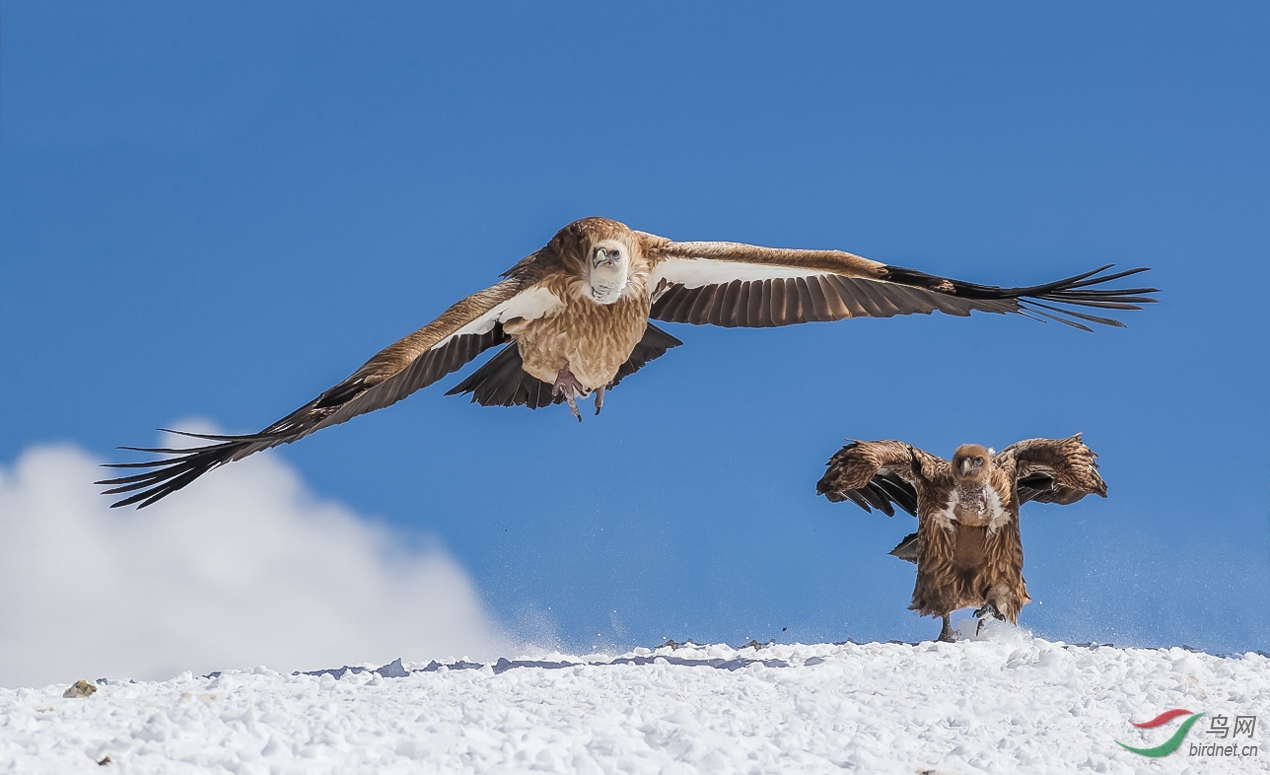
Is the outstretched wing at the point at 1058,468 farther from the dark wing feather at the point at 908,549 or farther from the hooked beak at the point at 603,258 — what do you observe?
the hooked beak at the point at 603,258

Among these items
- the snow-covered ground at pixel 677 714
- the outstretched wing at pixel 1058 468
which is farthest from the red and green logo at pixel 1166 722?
the outstretched wing at pixel 1058 468

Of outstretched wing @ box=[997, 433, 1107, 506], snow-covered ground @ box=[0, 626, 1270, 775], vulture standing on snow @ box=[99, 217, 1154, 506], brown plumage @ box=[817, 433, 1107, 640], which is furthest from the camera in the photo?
outstretched wing @ box=[997, 433, 1107, 506]

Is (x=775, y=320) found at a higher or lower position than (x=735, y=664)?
higher

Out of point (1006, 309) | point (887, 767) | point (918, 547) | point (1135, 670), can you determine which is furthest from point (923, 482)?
point (887, 767)

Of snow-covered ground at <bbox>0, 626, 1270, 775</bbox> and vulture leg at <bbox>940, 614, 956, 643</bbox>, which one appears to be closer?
snow-covered ground at <bbox>0, 626, 1270, 775</bbox>

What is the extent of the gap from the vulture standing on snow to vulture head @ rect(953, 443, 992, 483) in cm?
117

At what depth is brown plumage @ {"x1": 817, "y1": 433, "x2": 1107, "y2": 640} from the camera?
31.0 ft

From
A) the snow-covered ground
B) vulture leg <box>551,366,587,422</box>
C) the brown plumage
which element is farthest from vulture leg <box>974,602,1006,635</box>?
vulture leg <box>551,366,587,422</box>

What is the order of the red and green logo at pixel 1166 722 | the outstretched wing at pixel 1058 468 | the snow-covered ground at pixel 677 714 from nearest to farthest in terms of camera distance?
the snow-covered ground at pixel 677 714, the red and green logo at pixel 1166 722, the outstretched wing at pixel 1058 468

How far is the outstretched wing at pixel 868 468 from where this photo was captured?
970cm

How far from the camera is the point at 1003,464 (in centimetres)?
975

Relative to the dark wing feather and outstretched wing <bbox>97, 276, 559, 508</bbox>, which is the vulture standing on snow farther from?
the dark wing feather

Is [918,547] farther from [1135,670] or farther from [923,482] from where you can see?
[1135,670]

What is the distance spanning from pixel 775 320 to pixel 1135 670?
3978 mm
